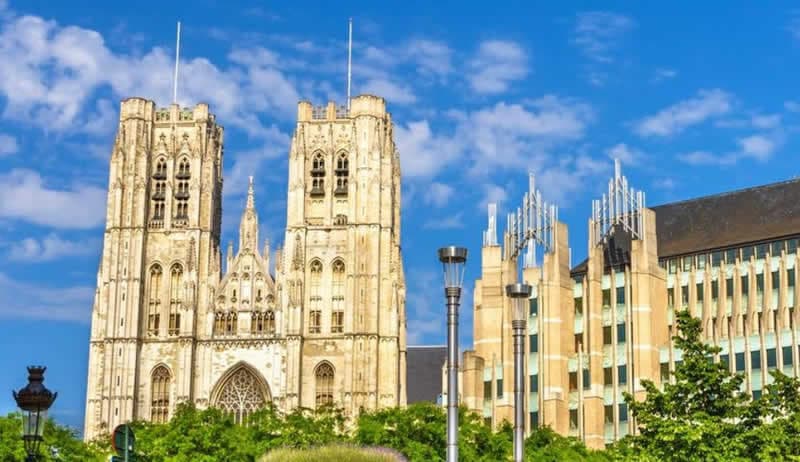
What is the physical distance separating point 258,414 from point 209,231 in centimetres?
3858

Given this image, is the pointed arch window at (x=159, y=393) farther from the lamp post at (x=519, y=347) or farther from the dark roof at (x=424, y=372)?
the lamp post at (x=519, y=347)

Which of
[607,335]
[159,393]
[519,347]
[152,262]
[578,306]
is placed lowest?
[519,347]

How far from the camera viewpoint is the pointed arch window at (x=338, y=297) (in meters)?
104

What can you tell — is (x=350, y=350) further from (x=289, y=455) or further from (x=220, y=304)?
(x=289, y=455)

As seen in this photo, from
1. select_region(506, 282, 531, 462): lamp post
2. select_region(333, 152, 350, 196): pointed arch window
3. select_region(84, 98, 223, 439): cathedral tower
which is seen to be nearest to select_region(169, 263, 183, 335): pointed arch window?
select_region(84, 98, 223, 439): cathedral tower

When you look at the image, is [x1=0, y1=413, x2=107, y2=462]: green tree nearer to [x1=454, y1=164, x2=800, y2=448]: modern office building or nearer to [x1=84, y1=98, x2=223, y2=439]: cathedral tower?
[x1=454, y1=164, x2=800, y2=448]: modern office building

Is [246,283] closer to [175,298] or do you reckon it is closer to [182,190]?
[175,298]

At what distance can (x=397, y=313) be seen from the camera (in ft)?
336

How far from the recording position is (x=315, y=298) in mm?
104750

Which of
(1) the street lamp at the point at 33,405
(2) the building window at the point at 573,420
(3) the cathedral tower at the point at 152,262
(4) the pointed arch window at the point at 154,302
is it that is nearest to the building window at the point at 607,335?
(2) the building window at the point at 573,420

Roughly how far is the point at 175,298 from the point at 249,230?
7246mm

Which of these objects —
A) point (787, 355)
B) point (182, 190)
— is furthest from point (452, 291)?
point (182, 190)

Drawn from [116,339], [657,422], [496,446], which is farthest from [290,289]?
[657,422]

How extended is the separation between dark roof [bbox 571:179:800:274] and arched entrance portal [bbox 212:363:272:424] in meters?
24.6
